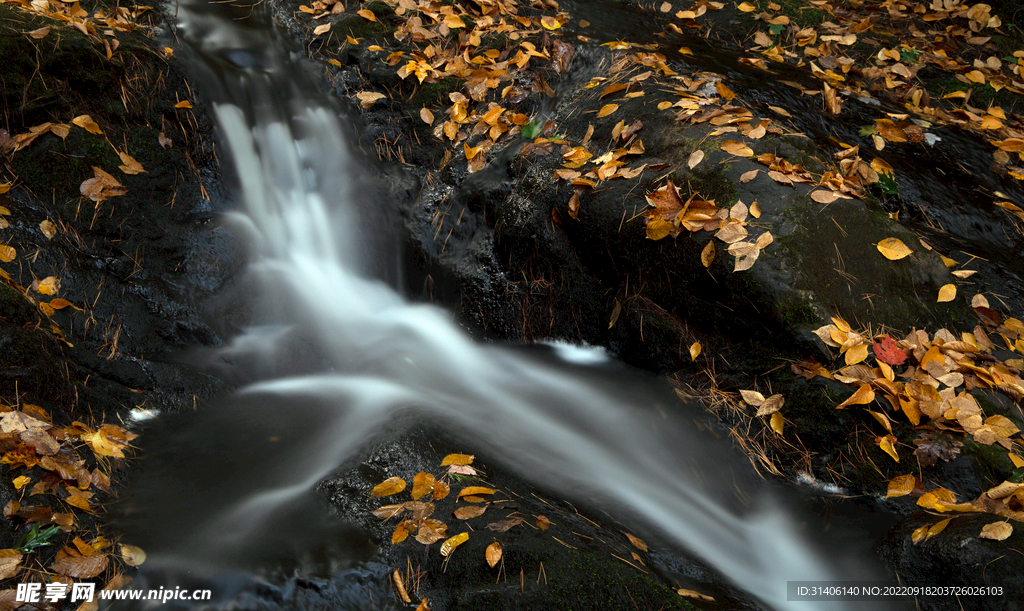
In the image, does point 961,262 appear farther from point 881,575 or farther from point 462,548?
point 462,548

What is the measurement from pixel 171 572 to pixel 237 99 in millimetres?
3210

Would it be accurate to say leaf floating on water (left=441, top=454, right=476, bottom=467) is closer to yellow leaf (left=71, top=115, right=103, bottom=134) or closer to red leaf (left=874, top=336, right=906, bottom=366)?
red leaf (left=874, top=336, right=906, bottom=366)

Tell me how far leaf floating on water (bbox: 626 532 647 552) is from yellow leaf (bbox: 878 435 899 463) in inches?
44.5

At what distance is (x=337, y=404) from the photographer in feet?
10.5

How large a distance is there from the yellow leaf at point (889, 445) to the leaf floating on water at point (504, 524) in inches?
63.6

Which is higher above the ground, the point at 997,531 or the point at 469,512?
the point at 997,531

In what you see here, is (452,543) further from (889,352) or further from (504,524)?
(889,352)

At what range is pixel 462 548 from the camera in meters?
2.07

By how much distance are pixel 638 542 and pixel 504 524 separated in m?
0.61

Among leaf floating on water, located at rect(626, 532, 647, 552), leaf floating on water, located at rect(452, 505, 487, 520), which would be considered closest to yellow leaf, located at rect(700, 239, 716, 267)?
leaf floating on water, located at rect(626, 532, 647, 552)

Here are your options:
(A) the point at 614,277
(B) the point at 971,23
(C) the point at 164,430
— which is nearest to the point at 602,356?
(A) the point at 614,277

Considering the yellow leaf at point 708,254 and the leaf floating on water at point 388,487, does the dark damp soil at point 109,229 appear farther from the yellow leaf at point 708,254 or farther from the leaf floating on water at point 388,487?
the yellow leaf at point 708,254

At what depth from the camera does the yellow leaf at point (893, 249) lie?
2.99 m

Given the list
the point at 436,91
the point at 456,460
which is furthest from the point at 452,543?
the point at 436,91
